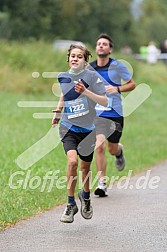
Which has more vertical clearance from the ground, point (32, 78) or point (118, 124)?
point (118, 124)

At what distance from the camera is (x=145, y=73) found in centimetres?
3944

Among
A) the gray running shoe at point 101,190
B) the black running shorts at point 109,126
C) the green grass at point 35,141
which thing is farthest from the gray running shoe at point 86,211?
the black running shorts at point 109,126

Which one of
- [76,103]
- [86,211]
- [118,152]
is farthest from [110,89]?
[86,211]

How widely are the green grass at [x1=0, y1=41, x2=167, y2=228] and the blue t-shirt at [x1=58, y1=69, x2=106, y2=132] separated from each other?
A: 1219 mm

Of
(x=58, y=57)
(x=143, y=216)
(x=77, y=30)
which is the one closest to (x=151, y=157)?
(x=143, y=216)

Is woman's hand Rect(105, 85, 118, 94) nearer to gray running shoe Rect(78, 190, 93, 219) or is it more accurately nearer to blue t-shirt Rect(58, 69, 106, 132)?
blue t-shirt Rect(58, 69, 106, 132)

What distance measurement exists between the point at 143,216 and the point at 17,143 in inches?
270

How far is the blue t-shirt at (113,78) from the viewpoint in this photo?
10.9 meters

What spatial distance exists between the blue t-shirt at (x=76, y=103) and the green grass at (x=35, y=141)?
122cm

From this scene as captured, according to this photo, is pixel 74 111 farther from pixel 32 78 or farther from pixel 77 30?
pixel 77 30

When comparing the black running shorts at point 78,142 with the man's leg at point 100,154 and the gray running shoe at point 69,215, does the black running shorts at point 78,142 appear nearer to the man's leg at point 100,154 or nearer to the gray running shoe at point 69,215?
the gray running shoe at point 69,215

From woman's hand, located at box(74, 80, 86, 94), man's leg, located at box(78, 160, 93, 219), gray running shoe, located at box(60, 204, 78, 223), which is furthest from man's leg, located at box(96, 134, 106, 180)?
woman's hand, located at box(74, 80, 86, 94)

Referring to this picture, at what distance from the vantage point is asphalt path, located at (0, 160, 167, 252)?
24.4 feet

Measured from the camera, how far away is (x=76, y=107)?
8.61m
